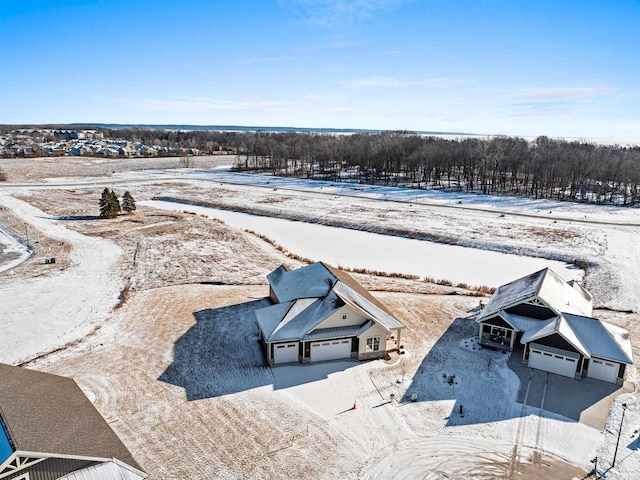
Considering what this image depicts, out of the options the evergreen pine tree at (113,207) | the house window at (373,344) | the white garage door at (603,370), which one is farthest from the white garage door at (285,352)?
the evergreen pine tree at (113,207)

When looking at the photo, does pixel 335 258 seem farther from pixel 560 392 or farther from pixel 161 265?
pixel 560 392

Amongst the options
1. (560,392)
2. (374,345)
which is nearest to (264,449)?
(374,345)

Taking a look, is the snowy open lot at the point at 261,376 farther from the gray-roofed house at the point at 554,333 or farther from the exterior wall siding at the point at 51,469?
the exterior wall siding at the point at 51,469

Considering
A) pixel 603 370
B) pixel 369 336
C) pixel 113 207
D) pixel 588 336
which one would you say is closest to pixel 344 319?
pixel 369 336

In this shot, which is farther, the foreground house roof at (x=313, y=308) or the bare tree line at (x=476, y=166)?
the bare tree line at (x=476, y=166)

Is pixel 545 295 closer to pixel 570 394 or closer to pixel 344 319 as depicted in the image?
pixel 570 394

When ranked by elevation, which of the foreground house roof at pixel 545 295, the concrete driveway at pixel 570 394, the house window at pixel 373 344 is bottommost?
the concrete driveway at pixel 570 394

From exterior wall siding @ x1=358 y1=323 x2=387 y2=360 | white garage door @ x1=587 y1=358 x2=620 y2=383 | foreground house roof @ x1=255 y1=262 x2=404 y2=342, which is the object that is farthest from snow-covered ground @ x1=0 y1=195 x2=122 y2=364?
white garage door @ x1=587 y1=358 x2=620 y2=383
